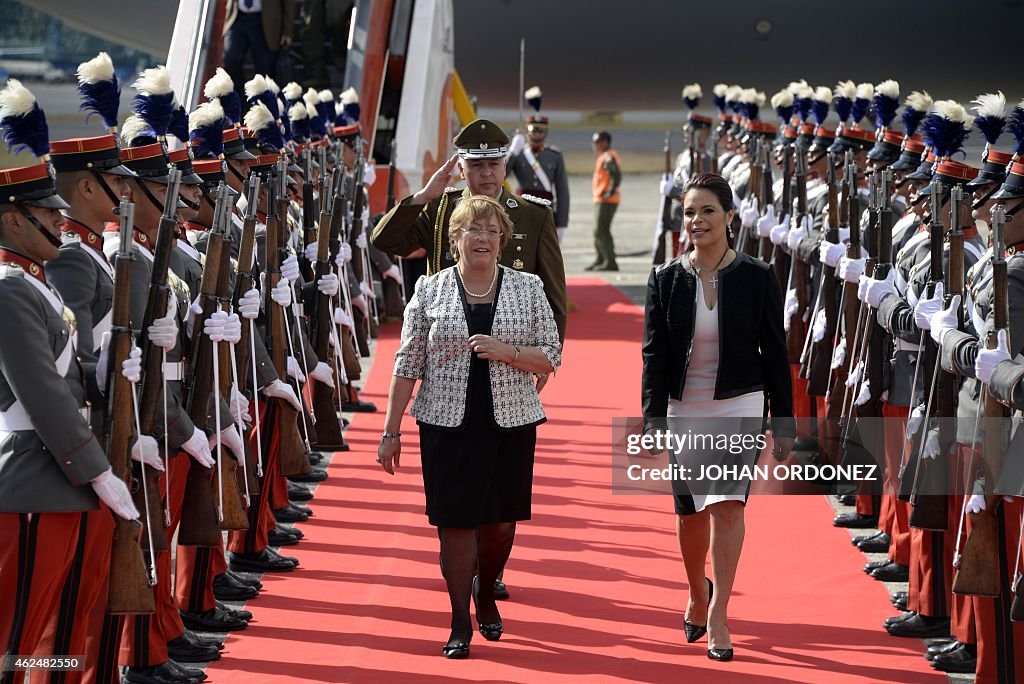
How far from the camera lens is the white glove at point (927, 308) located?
512cm

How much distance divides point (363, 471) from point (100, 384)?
367 cm

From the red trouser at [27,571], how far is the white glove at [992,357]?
2479 millimetres

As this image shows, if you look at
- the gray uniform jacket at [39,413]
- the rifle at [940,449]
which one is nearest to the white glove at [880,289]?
the rifle at [940,449]

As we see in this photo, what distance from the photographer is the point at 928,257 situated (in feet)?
18.9

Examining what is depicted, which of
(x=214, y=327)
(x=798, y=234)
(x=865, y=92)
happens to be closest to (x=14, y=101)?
(x=214, y=327)

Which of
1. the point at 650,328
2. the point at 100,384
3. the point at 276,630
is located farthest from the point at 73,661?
the point at 650,328

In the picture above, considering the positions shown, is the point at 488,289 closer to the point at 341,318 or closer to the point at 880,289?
the point at 880,289

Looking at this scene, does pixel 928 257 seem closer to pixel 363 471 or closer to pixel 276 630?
pixel 276 630

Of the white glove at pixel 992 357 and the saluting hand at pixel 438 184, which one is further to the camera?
the saluting hand at pixel 438 184

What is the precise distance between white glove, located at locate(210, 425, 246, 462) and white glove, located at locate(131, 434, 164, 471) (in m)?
0.79

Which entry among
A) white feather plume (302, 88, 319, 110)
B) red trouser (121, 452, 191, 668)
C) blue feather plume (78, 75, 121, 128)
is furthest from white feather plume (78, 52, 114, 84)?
white feather plume (302, 88, 319, 110)

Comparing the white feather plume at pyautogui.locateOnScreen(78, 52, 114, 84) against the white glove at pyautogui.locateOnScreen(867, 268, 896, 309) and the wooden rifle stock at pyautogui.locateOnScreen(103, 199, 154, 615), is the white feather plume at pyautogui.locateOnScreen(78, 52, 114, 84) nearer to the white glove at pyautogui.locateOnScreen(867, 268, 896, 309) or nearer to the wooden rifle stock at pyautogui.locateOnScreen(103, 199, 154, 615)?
the wooden rifle stock at pyautogui.locateOnScreen(103, 199, 154, 615)

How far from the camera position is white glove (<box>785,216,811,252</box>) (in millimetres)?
Result: 8383

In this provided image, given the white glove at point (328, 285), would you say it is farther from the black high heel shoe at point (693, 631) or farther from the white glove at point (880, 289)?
the black high heel shoe at point (693, 631)
